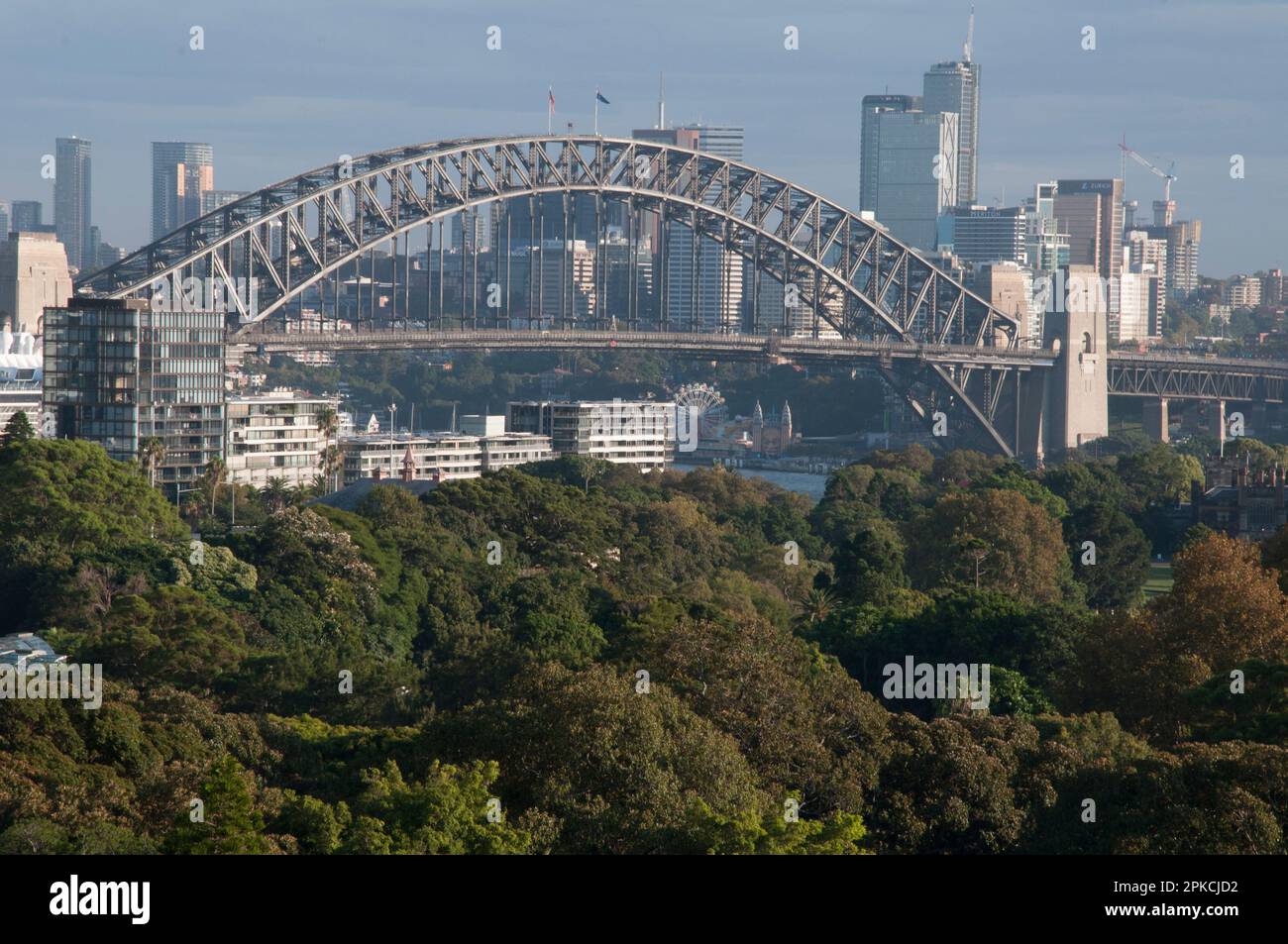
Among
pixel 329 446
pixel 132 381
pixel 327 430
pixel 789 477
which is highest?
pixel 132 381

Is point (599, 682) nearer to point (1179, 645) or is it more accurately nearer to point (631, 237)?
point (1179, 645)

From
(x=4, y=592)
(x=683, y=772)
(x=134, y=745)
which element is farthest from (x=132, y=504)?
(x=683, y=772)

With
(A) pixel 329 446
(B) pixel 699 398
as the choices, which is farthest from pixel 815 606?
(B) pixel 699 398

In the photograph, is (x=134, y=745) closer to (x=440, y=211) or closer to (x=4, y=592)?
(x=4, y=592)

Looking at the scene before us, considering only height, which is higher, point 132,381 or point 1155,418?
point 132,381

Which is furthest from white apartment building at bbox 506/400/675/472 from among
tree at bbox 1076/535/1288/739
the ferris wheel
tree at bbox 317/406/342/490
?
tree at bbox 1076/535/1288/739

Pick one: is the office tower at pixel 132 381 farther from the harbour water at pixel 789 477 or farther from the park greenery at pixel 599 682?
the harbour water at pixel 789 477
